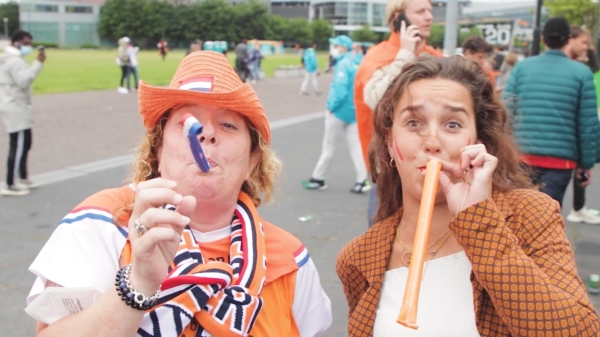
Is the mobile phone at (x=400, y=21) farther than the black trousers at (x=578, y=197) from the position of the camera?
No

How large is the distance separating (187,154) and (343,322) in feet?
8.98

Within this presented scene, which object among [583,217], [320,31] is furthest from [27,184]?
[320,31]

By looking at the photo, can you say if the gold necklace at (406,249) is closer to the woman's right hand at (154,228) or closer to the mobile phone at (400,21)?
the woman's right hand at (154,228)

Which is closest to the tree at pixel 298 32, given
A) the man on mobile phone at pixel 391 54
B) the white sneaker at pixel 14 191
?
the white sneaker at pixel 14 191

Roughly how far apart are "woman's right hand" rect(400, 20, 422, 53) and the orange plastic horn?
2.43 metres

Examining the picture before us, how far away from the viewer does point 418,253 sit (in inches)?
58.0

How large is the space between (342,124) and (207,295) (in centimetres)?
618

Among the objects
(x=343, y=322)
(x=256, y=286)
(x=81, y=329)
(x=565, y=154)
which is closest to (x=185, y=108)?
(x=256, y=286)

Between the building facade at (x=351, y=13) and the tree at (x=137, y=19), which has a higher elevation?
the building facade at (x=351, y=13)

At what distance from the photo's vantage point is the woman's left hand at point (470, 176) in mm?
1700

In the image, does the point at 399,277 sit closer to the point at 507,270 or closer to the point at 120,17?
the point at 507,270

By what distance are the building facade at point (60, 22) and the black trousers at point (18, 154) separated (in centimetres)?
10334

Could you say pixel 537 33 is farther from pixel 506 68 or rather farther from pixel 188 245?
pixel 506 68

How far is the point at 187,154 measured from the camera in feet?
5.92
